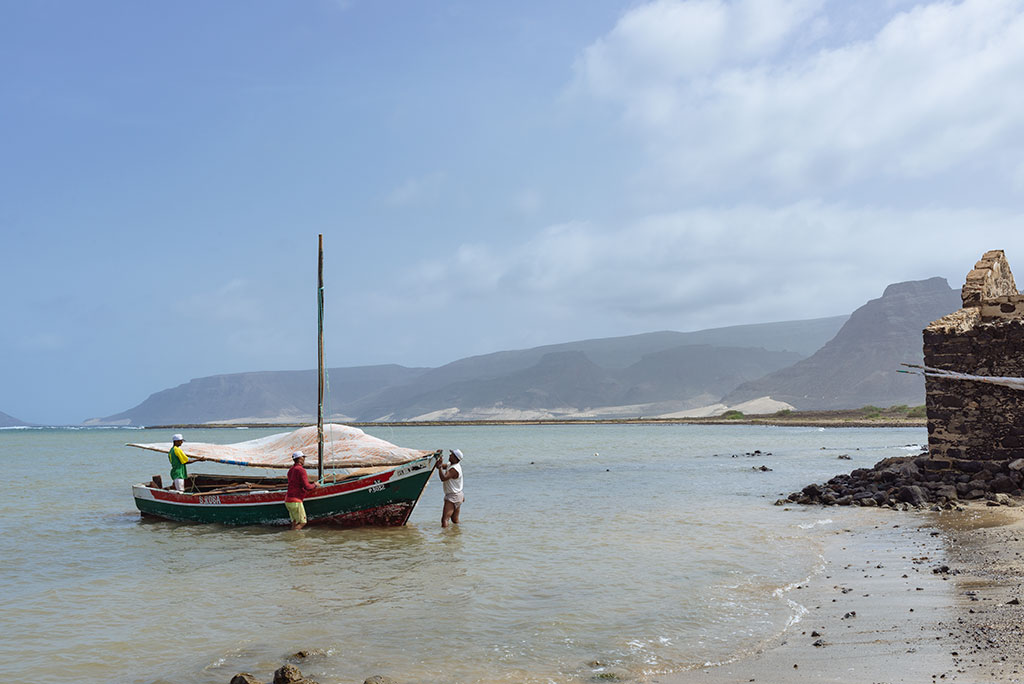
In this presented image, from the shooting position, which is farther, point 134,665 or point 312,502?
point 312,502

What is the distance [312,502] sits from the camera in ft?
64.8

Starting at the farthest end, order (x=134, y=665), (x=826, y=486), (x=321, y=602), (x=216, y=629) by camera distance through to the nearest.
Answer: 1. (x=826, y=486)
2. (x=321, y=602)
3. (x=216, y=629)
4. (x=134, y=665)

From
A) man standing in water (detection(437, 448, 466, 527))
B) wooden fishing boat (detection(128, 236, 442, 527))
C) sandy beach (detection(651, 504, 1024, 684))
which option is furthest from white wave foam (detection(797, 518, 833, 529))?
wooden fishing boat (detection(128, 236, 442, 527))

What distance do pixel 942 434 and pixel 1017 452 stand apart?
1582 mm

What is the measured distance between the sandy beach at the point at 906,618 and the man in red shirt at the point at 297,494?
38.7 ft

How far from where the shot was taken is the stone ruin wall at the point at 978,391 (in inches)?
733

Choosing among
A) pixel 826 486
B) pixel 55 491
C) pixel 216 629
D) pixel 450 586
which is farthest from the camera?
pixel 55 491

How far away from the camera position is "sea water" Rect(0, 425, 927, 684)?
899cm

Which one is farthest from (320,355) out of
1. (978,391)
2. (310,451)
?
(978,391)

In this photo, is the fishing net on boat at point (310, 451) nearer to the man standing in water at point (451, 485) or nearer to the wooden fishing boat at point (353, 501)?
the wooden fishing boat at point (353, 501)

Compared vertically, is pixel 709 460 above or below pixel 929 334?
below

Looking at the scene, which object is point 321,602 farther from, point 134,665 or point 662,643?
point 662,643

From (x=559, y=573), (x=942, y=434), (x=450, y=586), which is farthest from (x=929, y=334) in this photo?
(x=450, y=586)

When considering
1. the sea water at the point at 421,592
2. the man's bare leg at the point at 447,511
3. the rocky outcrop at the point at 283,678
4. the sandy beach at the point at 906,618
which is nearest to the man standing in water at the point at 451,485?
the man's bare leg at the point at 447,511
